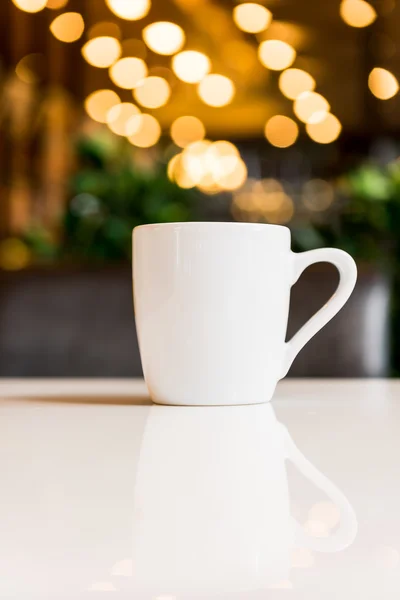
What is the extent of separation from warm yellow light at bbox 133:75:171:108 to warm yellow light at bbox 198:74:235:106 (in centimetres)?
28

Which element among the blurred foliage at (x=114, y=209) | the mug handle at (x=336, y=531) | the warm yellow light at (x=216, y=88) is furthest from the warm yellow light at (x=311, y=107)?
the mug handle at (x=336, y=531)

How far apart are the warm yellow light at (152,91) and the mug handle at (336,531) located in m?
5.56

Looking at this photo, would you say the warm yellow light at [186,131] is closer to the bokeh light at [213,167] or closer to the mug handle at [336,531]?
the bokeh light at [213,167]

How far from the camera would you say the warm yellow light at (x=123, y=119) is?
5.87 metres

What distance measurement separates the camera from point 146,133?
6418mm

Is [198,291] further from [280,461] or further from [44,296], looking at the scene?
[44,296]

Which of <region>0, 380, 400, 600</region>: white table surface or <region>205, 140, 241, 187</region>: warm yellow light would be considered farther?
<region>205, 140, 241, 187</region>: warm yellow light

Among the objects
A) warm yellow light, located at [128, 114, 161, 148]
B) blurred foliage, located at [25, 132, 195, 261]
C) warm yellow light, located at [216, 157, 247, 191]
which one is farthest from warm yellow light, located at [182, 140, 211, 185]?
blurred foliage, located at [25, 132, 195, 261]

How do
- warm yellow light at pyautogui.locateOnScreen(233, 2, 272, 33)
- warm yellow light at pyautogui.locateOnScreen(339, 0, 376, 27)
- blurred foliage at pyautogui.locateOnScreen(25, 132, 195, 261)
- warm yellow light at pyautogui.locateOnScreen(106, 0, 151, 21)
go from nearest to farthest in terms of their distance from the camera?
blurred foliage at pyautogui.locateOnScreen(25, 132, 195, 261) → warm yellow light at pyautogui.locateOnScreen(106, 0, 151, 21) → warm yellow light at pyautogui.locateOnScreen(233, 2, 272, 33) → warm yellow light at pyautogui.locateOnScreen(339, 0, 376, 27)

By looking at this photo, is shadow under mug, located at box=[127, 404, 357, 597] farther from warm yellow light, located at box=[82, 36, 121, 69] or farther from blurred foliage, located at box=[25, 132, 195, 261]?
warm yellow light, located at box=[82, 36, 121, 69]

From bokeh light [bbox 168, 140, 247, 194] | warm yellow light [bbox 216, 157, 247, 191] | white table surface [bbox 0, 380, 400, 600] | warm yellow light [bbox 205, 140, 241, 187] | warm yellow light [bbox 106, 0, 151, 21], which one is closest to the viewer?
white table surface [bbox 0, 380, 400, 600]

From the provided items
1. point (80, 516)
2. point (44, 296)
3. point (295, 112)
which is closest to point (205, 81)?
point (295, 112)

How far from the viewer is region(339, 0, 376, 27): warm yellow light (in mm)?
5203

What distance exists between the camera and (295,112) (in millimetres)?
6551
